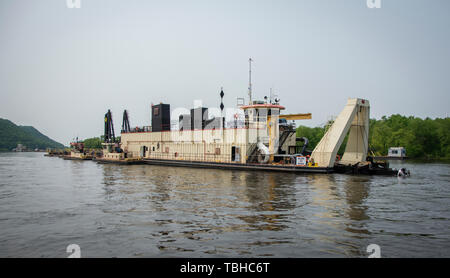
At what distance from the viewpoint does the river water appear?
30.8 feet

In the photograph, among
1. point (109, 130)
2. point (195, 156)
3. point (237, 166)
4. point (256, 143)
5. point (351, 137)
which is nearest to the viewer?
point (351, 137)

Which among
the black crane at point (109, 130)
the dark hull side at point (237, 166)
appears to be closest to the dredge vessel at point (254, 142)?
the dark hull side at point (237, 166)

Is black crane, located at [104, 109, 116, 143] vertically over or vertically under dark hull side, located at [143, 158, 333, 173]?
over

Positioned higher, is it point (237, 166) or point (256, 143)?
point (256, 143)

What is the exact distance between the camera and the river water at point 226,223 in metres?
9.40

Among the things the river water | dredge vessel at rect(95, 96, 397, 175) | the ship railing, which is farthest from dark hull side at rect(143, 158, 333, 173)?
the river water

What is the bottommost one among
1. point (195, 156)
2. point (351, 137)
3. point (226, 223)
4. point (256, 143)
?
point (226, 223)

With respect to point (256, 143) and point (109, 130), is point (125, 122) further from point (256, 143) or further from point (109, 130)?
point (256, 143)

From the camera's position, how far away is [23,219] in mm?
13188

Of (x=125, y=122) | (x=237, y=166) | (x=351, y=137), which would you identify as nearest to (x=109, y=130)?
(x=125, y=122)

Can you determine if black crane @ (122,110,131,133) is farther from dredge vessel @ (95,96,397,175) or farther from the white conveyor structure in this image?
the white conveyor structure

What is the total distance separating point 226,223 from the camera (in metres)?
12.1

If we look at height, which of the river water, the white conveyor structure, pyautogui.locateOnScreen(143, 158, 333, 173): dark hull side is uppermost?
the white conveyor structure
